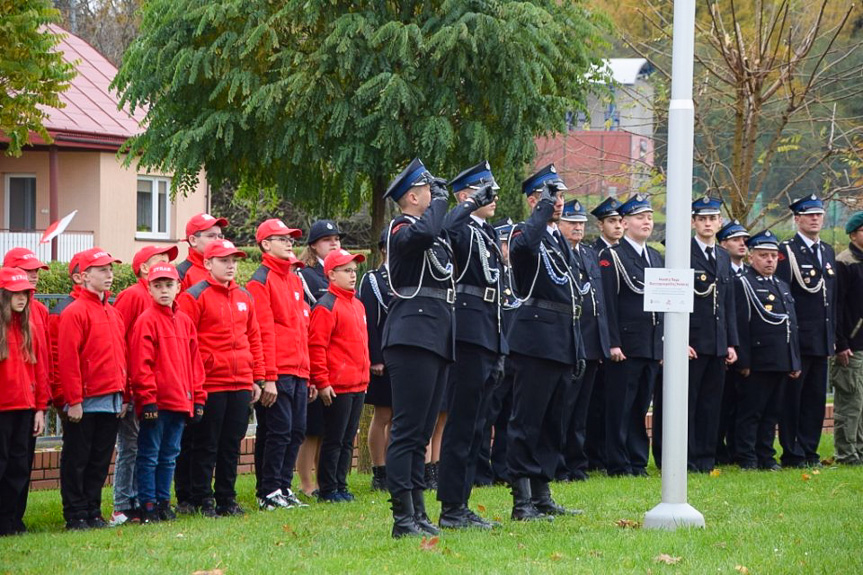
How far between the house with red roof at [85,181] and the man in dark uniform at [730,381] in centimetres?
2227

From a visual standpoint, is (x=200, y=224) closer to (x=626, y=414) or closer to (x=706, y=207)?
(x=626, y=414)

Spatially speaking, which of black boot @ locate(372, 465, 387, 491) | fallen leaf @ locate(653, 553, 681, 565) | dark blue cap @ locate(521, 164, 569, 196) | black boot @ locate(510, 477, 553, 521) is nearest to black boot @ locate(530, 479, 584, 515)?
black boot @ locate(510, 477, 553, 521)

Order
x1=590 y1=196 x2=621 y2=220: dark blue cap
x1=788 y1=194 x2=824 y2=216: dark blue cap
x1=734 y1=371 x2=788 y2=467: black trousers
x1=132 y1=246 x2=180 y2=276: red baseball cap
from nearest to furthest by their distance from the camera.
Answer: x1=132 y1=246 x2=180 y2=276: red baseball cap
x1=590 y1=196 x2=621 y2=220: dark blue cap
x1=734 y1=371 x2=788 y2=467: black trousers
x1=788 y1=194 x2=824 y2=216: dark blue cap

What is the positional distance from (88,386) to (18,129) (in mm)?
9815

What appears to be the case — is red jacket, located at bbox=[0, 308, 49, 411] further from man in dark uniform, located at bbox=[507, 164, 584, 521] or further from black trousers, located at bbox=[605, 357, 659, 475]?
black trousers, located at bbox=[605, 357, 659, 475]

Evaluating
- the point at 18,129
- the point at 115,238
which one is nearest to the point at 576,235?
the point at 18,129

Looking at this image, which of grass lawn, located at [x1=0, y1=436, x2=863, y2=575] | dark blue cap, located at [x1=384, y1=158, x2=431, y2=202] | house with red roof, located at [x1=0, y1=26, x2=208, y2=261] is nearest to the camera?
grass lawn, located at [x1=0, y1=436, x2=863, y2=575]

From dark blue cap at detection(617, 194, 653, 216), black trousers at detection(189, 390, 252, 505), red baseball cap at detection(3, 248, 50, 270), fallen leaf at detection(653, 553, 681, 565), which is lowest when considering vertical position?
fallen leaf at detection(653, 553, 681, 565)

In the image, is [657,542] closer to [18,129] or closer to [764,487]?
[764,487]

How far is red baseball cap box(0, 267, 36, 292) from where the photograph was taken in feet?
30.7

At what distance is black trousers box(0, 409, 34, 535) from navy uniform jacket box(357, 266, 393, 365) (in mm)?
3684

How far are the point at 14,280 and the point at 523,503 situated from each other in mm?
3934

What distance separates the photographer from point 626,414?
13.0 m

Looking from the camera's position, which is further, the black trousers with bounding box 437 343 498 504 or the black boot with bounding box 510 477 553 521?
the black boot with bounding box 510 477 553 521
